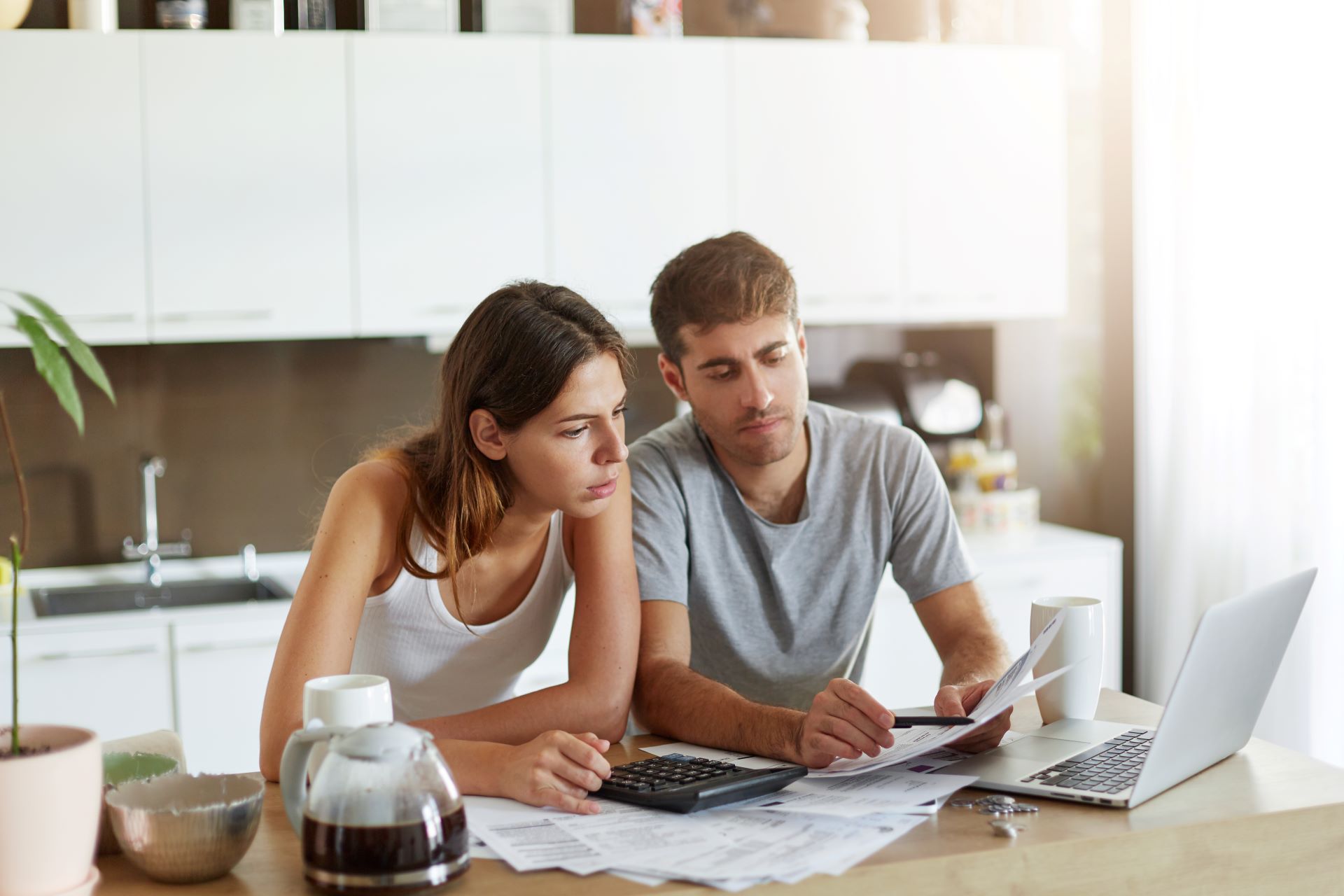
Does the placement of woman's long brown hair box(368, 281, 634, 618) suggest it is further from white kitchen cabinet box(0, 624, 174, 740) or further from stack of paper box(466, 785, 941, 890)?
white kitchen cabinet box(0, 624, 174, 740)

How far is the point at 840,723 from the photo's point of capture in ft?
4.35

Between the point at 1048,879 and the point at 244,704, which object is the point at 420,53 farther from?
the point at 1048,879

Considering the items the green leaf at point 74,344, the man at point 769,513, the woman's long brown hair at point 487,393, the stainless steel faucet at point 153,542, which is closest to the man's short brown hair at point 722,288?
the man at point 769,513

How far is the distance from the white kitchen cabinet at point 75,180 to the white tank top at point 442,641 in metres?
1.53

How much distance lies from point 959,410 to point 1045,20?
1.15 meters

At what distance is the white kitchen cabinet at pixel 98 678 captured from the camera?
2.60 meters

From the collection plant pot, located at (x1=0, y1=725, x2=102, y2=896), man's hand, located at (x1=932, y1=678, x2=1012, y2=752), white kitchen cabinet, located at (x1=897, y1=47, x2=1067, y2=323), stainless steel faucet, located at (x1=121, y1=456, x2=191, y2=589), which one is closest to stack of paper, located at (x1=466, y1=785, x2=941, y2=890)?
man's hand, located at (x1=932, y1=678, x2=1012, y2=752)

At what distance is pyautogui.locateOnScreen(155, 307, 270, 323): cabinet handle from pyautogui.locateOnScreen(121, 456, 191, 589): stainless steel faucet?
0.41m

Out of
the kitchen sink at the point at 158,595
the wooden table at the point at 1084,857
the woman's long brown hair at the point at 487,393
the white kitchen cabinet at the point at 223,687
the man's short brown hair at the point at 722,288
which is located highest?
the man's short brown hair at the point at 722,288

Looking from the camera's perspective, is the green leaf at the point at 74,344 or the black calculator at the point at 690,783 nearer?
the green leaf at the point at 74,344

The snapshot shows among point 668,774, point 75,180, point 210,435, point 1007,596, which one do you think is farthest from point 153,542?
point 668,774

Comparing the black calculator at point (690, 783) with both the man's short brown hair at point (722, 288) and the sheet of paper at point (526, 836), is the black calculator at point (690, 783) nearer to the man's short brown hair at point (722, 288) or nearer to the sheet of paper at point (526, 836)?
the sheet of paper at point (526, 836)

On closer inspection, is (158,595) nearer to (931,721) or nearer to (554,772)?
(554,772)

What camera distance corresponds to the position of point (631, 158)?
10.3ft
